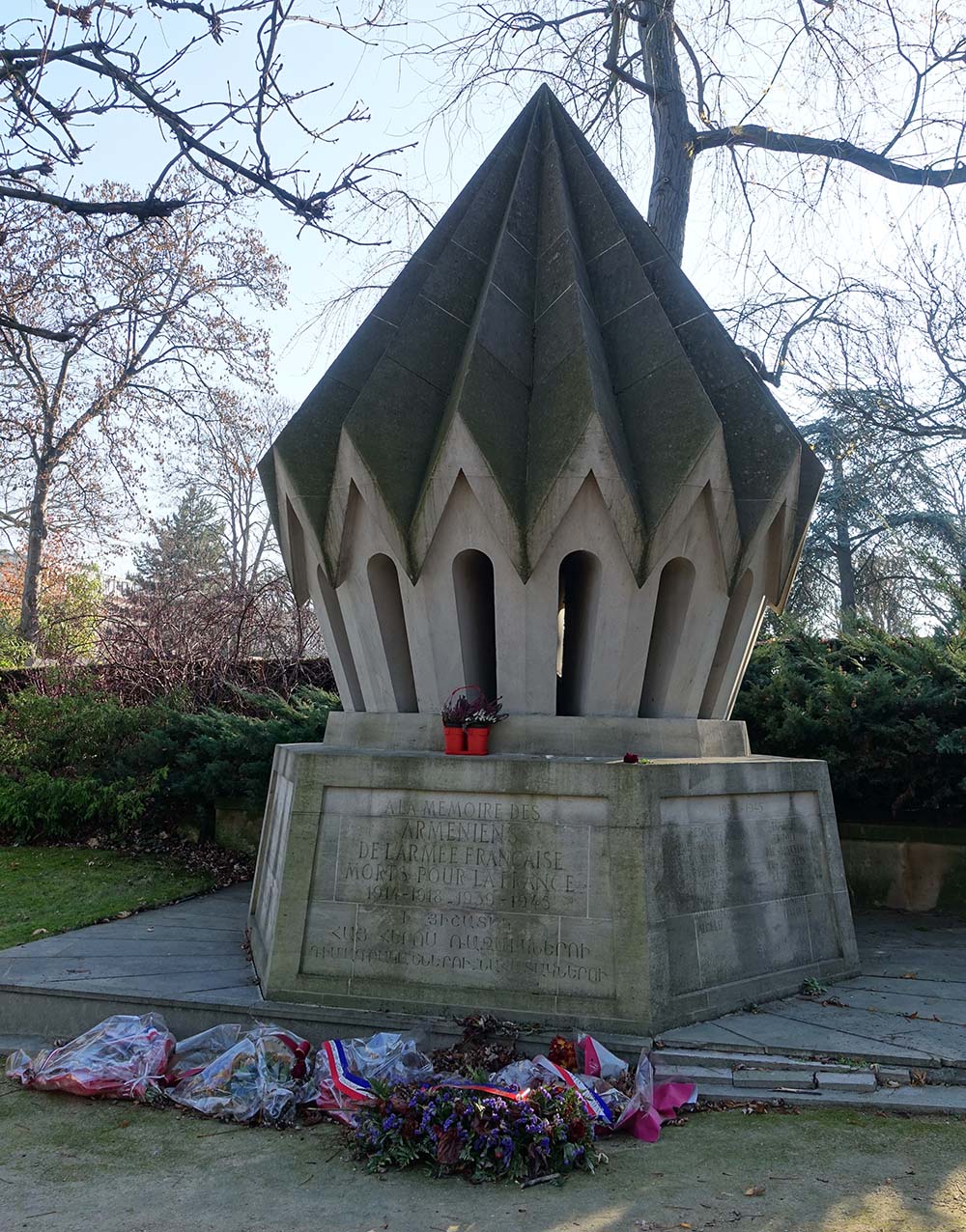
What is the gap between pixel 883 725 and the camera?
8.94 m

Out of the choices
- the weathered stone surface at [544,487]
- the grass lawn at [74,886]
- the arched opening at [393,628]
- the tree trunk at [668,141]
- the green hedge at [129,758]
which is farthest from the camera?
the tree trunk at [668,141]

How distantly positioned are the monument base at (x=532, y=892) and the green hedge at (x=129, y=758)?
4.99m

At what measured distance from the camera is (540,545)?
20.8 ft

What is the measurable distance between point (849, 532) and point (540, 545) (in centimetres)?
2044

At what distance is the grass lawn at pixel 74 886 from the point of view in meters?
8.10

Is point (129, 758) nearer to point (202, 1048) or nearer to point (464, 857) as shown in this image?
point (202, 1048)

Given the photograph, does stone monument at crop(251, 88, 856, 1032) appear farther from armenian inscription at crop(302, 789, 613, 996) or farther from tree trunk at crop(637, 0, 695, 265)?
tree trunk at crop(637, 0, 695, 265)

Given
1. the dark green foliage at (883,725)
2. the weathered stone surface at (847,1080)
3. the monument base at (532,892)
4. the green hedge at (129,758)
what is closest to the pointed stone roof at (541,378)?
the monument base at (532,892)

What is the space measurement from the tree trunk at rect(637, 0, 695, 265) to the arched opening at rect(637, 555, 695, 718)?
7.89m

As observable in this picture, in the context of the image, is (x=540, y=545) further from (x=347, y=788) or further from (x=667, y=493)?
(x=347, y=788)

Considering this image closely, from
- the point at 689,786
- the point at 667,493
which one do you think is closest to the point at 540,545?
the point at 667,493

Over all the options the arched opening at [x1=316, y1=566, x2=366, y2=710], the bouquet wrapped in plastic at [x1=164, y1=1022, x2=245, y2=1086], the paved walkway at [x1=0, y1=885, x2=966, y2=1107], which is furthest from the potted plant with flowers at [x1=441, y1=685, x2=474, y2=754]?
the bouquet wrapped in plastic at [x1=164, y1=1022, x2=245, y2=1086]

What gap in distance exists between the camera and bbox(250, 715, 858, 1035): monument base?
17.6ft

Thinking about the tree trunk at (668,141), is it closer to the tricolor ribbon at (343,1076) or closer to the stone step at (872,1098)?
the stone step at (872,1098)
